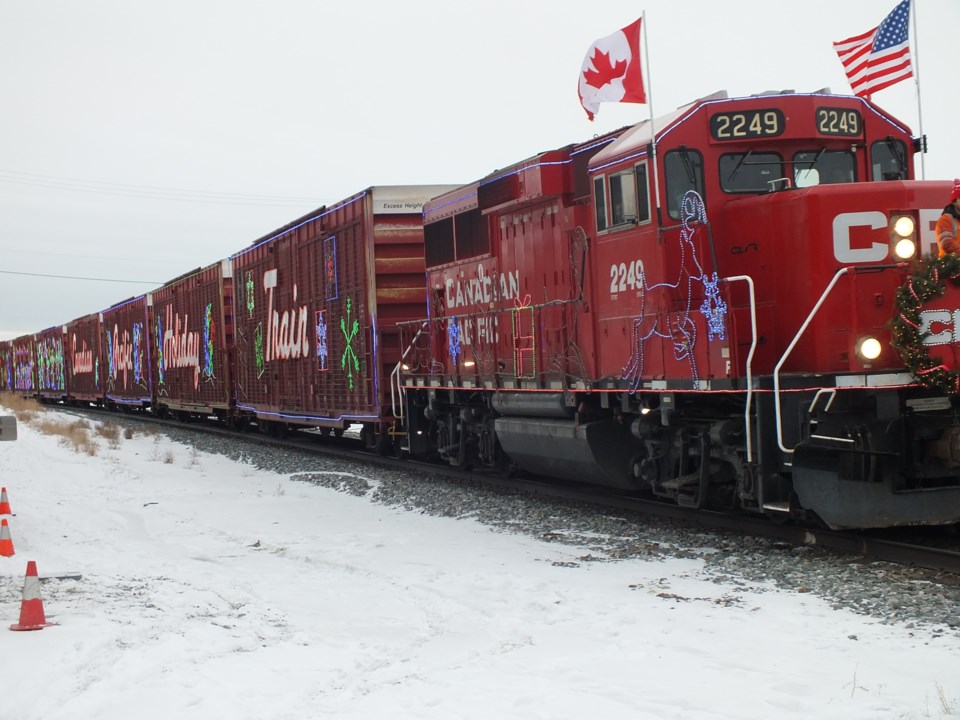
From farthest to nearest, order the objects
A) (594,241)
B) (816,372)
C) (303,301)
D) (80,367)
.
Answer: (80,367)
(303,301)
(594,241)
(816,372)

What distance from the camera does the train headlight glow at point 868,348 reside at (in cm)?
733

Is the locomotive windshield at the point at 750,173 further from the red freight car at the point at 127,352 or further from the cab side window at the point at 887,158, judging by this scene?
the red freight car at the point at 127,352

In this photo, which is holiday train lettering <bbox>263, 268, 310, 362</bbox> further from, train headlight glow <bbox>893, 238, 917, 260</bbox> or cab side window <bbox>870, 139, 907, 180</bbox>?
train headlight glow <bbox>893, 238, 917, 260</bbox>

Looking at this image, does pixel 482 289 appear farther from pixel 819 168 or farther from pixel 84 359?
pixel 84 359

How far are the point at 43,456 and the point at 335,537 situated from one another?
10.6 meters

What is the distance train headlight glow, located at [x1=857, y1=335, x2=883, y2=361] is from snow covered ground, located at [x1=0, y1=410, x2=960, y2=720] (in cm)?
190

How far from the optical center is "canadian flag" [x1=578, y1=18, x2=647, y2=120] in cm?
936

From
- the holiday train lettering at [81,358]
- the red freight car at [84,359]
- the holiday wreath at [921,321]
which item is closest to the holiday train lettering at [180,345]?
the red freight car at [84,359]

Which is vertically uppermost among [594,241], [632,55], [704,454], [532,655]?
[632,55]

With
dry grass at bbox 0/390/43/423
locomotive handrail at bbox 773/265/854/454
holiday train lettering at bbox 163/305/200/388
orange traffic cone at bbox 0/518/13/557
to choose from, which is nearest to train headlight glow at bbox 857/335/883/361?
locomotive handrail at bbox 773/265/854/454

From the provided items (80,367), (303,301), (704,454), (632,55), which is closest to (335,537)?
(704,454)

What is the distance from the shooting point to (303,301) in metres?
19.3

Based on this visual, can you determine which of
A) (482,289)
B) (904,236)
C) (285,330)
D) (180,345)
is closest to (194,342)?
(180,345)

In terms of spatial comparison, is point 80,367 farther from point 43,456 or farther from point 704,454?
point 704,454
